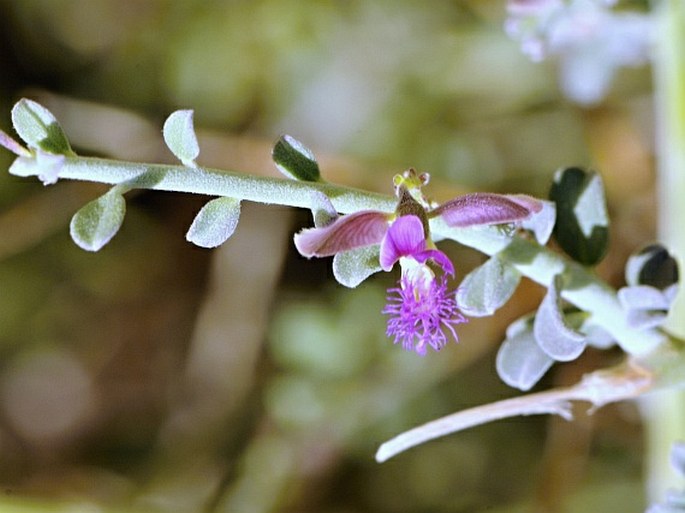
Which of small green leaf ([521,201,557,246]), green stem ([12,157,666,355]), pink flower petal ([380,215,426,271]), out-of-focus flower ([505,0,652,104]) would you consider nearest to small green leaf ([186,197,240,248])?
green stem ([12,157,666,355])

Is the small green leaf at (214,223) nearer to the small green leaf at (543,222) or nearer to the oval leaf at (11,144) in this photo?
the oval leaf at (11,144)

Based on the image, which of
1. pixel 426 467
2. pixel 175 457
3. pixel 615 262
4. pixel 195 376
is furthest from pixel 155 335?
pixel 615 262

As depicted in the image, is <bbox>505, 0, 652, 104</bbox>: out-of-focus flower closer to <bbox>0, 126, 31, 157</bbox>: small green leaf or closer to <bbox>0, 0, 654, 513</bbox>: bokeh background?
<bbox>0, 0, 654, 513</bbox>: bokeh background

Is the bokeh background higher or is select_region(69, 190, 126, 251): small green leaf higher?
the bokeh background

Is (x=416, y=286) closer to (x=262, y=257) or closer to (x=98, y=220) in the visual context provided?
(x=98, y=220)

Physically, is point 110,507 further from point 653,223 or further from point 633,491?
point 653,223

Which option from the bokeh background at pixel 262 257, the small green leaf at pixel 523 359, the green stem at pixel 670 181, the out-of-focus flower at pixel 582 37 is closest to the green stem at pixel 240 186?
the small green leaf at pixel 523 359
